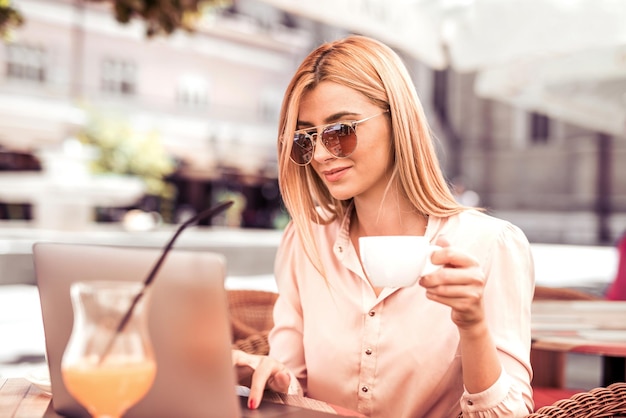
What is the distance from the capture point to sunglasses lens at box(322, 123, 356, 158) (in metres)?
1.59

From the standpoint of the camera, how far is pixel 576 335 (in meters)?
2.13

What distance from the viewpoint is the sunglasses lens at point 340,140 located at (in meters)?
1.59

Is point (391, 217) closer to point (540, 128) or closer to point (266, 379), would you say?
point (266, 379)

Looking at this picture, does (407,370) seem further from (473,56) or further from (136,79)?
(136,79)

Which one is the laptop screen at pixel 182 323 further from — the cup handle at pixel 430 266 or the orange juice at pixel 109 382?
the cup handle at pixel 430 266

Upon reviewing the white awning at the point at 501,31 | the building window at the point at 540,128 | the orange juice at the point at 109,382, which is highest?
the building window at the point at 540,128

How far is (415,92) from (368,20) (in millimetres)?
1536

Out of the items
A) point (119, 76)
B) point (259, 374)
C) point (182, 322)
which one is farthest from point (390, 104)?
point (119, 76)

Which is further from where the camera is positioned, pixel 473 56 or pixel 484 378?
pixel 473 56

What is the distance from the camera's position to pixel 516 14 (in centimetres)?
337

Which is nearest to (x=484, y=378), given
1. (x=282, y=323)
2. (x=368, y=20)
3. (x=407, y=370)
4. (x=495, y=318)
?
(x=495, y=318)

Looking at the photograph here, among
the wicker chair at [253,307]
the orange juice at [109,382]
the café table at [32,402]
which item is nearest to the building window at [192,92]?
the wicker chair at [253,307]

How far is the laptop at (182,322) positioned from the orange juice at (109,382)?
62 millimetres

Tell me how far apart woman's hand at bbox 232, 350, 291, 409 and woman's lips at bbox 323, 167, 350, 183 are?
1.47ft
